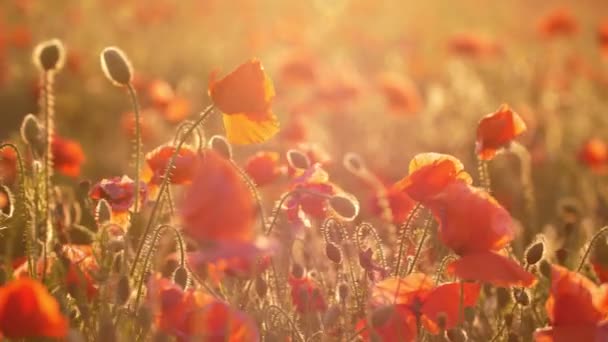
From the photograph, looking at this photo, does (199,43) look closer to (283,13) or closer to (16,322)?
(283,13)

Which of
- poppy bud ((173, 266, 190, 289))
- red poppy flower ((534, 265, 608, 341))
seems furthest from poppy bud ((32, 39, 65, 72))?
red poppy flower ((534, 265, 608, 341))

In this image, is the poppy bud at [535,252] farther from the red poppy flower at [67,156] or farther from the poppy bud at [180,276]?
the red poppy flower at [67,156]

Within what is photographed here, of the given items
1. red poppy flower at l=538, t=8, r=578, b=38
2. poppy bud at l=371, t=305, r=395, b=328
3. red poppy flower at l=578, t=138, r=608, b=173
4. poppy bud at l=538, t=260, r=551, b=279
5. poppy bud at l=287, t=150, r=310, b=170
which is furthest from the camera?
red poppy flower at l=538, t=8, r=578, b=38

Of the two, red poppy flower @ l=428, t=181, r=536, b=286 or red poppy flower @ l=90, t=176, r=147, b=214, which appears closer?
red poppy flower @ l=428, t=181, r=536, b=286

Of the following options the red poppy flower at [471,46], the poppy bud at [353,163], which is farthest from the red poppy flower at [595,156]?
the red poppy flower at [471,46]

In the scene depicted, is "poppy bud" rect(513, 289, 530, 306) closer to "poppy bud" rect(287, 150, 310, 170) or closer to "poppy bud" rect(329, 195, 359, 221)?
"poppy bud" rect(329, 195, 359, 221)

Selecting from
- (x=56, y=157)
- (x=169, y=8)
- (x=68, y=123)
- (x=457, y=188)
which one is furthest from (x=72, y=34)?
(x=457, y=188)

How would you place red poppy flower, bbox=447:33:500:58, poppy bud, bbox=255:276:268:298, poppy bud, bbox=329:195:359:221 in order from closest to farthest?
1. poppy bud, bbox=329:195:359:221
2. poppy bud, bbox=255:276:268:298
3. red poppy flower, bbox=447:33:500:58
